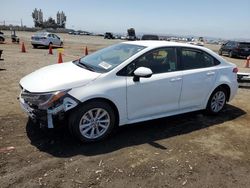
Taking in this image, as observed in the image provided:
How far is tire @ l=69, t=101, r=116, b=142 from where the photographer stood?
493 cm

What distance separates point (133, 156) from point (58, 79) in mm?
1700

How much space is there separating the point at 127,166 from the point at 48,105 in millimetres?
1491

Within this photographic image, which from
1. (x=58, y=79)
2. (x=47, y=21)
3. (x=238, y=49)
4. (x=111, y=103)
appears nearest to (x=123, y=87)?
(x=111, y=103)

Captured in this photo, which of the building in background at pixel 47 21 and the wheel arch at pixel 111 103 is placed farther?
the building in background at pixel 47 21

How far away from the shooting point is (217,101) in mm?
7082

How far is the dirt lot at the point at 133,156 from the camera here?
13.6 feet

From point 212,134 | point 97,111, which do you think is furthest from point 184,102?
point 97,111

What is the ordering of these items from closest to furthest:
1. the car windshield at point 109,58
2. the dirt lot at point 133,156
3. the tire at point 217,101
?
the dirt lot at point 133,156 < the car windshield at point 109,58 < the tire at point 217,101

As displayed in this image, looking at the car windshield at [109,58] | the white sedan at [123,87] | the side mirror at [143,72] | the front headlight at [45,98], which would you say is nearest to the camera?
the front headlight at [45,98]

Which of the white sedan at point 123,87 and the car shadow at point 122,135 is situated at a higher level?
the white sedan at point 123,87

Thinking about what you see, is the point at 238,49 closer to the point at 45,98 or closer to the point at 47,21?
the point at 45,98

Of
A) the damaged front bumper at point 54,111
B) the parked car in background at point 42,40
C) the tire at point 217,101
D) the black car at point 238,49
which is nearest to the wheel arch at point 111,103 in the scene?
the damaged front bumper at point 54,111

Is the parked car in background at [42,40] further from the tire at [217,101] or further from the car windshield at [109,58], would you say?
the tire at [217,101]

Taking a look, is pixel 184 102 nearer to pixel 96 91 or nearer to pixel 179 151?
pixel 179 151
